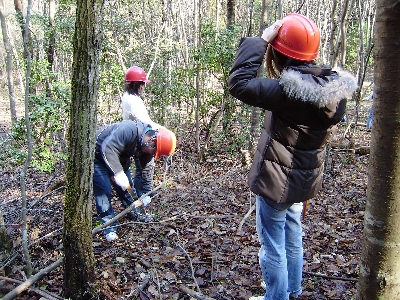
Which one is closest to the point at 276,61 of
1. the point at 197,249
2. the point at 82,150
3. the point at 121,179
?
the point at 82,150

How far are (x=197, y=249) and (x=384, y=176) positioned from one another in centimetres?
288

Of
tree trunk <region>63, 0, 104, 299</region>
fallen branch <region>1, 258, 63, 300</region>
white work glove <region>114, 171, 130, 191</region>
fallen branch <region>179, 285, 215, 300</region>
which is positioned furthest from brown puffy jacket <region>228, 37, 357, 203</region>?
white work glove <region>114, 171, 130, 191</region>

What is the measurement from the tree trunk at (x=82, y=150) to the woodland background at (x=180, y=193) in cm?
29

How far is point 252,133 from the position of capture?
26.9 feet

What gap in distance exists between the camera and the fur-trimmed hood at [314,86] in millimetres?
2158

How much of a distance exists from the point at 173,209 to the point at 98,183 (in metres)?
1.37

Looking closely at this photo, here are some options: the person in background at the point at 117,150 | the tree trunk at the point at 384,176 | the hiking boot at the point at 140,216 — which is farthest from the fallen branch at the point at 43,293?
the tree trunk at the point at 384,176

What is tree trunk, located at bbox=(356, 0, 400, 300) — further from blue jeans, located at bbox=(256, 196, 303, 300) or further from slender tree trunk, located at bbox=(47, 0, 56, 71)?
slender tree trunk, located at bbox=(47, 0, 56, 71)

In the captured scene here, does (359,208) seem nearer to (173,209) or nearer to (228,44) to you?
(173,209)

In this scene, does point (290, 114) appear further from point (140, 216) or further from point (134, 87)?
point (134, 87)

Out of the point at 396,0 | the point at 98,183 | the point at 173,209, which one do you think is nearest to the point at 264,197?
the point at 396,0

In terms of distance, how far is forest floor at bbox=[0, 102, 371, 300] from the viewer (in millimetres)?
3225

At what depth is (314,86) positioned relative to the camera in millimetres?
2172

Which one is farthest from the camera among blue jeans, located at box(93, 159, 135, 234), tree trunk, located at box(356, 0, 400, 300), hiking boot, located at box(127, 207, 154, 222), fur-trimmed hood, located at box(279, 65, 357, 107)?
hiking boot, located at box(127, 207, 154, 222)
